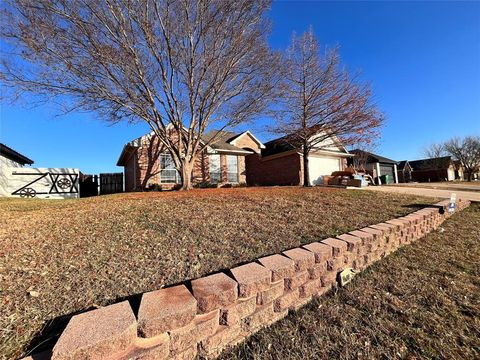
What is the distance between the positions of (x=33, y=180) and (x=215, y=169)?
10693 mm

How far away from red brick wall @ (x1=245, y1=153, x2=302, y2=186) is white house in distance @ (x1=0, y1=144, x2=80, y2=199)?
12.8 meters

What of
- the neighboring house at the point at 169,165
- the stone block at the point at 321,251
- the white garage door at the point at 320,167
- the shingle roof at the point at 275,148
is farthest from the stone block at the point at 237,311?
the white garage door at the point at 320,167

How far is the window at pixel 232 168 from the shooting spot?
15.7 metres

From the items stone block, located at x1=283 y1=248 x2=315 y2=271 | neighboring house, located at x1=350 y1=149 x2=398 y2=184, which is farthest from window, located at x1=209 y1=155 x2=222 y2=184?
neighboring house, located at x1=350 y1=149 x2=398 y2=184

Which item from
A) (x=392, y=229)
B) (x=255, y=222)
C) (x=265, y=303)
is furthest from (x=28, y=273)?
(x=392, y=229)

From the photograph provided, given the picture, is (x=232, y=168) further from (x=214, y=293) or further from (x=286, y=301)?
(x=214, y=293)

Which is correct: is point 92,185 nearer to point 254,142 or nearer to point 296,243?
point 254,142

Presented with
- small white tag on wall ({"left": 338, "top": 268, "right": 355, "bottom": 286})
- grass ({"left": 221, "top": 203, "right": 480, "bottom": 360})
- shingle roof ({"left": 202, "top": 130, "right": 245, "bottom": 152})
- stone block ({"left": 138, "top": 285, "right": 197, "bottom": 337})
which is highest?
shingle roof ({"left": 202, "top": 130, "right": 245, "bottom": 152})

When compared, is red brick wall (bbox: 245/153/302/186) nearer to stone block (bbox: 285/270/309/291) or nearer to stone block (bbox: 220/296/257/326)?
stone block (bbox: 285/270/309/291)

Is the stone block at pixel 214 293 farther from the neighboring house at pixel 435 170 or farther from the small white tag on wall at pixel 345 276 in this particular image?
the neighboring house at pixel 435 170

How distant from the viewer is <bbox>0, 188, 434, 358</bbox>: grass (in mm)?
1711

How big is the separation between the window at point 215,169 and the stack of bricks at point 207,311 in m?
12.5

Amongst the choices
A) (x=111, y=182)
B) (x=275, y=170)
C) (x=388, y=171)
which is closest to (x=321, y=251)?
(x=275, y=170)

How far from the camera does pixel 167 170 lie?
13391 mm
